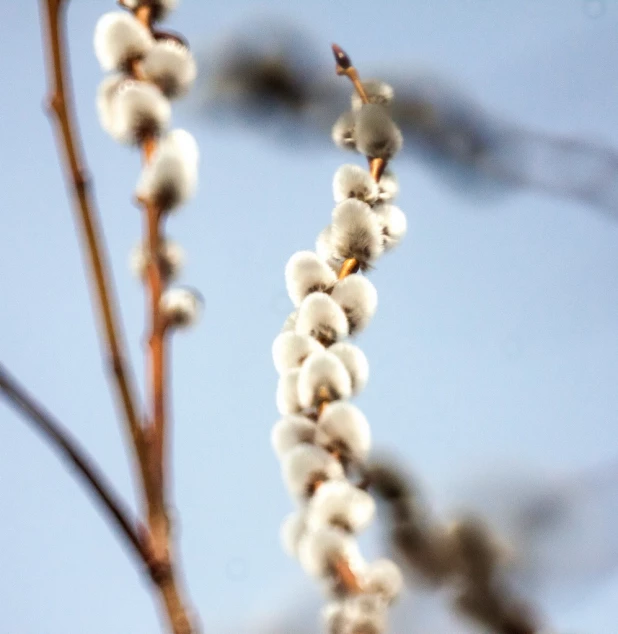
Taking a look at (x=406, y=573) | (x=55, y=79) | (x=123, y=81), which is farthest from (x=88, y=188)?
(x=406, y=573)

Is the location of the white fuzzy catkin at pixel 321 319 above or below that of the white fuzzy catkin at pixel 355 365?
above

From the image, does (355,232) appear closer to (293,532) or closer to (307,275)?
(307,275)

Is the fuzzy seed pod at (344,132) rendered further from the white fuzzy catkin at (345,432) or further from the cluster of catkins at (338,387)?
the white fuzzy catkin at (345,432)

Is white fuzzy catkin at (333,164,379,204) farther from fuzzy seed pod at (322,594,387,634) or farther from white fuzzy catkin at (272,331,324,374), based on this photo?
fuzzy seed pod at (322,594,387,634)

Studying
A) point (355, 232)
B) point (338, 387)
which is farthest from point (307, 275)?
point (338, 387)

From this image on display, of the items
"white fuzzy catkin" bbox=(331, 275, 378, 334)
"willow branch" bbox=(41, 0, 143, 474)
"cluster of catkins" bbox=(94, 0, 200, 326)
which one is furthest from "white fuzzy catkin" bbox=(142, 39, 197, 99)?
"white fuzzy catkin" bbox=(331, 275, 378, 334)

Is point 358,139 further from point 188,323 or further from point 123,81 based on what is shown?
point 188,323

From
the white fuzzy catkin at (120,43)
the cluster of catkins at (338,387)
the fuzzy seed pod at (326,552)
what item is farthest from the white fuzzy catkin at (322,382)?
the white fuzzy catkin at (120,43)
